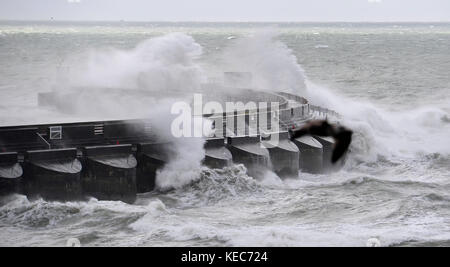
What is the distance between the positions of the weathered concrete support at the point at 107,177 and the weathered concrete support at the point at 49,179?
0.65 meters

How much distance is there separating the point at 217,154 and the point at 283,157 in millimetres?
2401

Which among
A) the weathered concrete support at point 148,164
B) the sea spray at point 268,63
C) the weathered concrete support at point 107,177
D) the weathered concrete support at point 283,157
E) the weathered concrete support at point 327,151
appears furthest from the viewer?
the sea spray at point 268,63

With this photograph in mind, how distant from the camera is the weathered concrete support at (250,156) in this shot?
990 inches

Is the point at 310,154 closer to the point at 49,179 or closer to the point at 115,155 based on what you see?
the point at 115,155

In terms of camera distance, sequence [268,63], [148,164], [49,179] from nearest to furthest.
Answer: [49,179], [148,164], [268,63]

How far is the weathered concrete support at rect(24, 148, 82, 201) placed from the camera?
21.5 metres

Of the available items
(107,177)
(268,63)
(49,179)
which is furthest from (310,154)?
(268,63)

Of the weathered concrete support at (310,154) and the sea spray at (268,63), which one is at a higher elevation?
the sea spray at (268,63)

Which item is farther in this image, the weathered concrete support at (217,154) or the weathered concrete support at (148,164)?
the weathered concrete support at (217,154)

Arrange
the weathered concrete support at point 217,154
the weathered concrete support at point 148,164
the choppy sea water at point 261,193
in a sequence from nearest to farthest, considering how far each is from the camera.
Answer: the choppy sea water at point 261,193, the weathered concrete support at point 148,164, the weathered concrete support at point 217,154

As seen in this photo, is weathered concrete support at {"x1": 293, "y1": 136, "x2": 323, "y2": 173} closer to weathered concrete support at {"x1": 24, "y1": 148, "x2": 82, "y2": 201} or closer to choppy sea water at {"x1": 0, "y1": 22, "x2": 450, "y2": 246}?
choppy sea water at {"x1": 0, "y1": 22, "x2": 450, "y2": 246}

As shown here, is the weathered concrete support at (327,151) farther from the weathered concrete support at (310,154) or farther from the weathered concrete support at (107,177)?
the weathered concrete support at (107,177)

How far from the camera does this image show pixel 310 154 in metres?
27.2

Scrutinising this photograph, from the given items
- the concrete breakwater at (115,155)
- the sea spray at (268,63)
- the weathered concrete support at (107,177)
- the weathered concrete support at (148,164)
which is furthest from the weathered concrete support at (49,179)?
the sea spray at (268,63)
